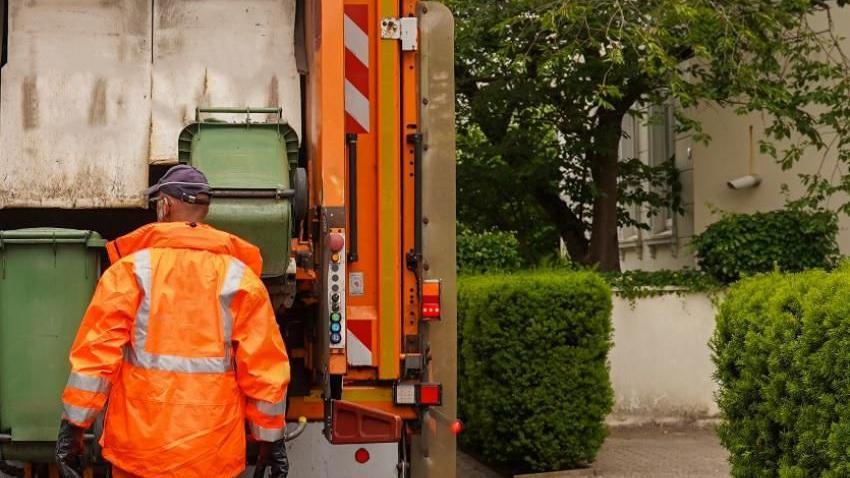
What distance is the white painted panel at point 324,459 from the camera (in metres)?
6.25

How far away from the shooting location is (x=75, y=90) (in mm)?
6250

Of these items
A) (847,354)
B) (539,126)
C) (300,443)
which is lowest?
(300,443)

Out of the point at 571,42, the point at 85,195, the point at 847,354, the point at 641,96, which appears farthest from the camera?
the point at 641,96

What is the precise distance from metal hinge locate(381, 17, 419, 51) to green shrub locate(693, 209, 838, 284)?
757cm

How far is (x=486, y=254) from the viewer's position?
1357 cm

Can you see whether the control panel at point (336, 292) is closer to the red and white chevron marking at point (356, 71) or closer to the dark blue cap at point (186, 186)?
the red and white chevron marking at point (356, 71)

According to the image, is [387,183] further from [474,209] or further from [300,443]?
[474,209]

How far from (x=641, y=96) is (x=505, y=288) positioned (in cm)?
546

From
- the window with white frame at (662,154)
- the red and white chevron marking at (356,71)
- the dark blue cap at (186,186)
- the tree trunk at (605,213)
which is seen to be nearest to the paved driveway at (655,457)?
the tree trunk at (605,213)

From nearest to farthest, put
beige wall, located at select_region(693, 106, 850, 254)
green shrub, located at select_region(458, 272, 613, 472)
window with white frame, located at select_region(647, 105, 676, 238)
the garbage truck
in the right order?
1. the garbage truck
2. green shrub, located at select_region(458, 272, 613, 472)
3. beige wall, located at select_region(693, 106, 850, 254)
4. window with white frame, located at select_region(647, 105, 676, 238)

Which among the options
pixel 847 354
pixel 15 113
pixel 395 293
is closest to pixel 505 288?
pixel 395 293

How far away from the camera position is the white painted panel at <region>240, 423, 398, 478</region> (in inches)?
246

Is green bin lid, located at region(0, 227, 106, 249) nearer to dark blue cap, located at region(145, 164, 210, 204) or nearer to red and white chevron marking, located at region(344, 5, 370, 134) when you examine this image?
dark blue cap, located at region(145, 164, 210, 204)

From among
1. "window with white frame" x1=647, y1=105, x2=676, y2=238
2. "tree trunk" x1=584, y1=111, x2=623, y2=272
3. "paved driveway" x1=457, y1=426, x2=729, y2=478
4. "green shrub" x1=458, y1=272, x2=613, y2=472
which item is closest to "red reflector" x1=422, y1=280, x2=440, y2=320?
"green shrub" x1=458, y1=272, x2=613, y2=472
